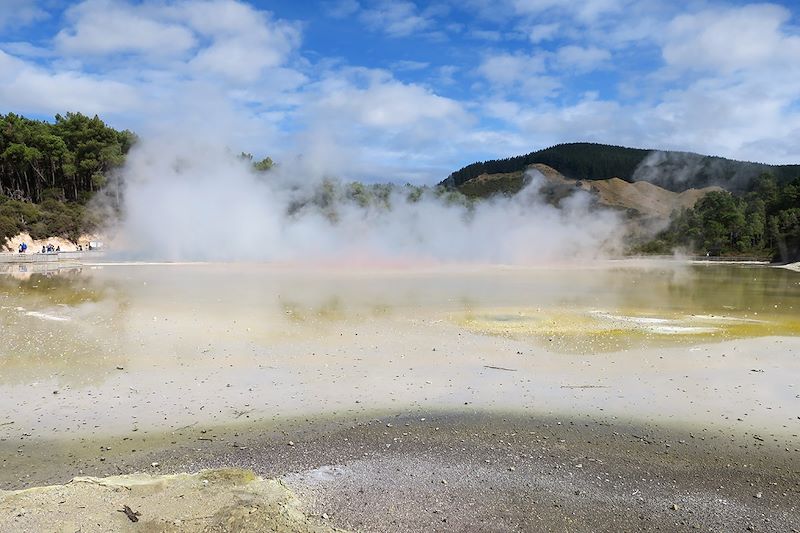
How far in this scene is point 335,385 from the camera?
336 inches

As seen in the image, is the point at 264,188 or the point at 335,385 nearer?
the point at 335,385

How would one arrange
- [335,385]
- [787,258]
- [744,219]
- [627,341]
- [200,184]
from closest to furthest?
[335,385] → [627,341] → [200,184] → [787,258] → [744,219]

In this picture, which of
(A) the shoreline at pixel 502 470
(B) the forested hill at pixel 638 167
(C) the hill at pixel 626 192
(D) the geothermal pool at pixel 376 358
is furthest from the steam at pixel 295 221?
(B) the forested hill at pixel 638 167

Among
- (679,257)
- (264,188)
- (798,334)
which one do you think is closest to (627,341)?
(798,334)

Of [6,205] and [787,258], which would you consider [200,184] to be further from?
[787,258]

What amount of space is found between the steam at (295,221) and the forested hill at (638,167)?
2746 inches

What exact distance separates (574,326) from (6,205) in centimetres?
4900

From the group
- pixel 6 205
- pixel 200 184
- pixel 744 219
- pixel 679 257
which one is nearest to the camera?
pixel 200 184

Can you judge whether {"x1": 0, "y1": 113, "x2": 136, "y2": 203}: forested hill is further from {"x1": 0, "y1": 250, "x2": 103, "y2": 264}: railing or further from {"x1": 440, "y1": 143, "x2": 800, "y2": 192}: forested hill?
{"x1": 440, "y1": 143, "x2": 800, "y2": 192}: forested hill

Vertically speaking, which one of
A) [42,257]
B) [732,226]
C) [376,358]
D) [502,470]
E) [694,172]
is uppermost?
[694,172]

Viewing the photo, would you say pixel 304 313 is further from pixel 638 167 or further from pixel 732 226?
pixel 638 167

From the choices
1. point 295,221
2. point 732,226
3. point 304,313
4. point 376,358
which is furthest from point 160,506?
point 732,226

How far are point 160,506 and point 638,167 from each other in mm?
139050

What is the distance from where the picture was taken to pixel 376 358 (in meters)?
10.2
